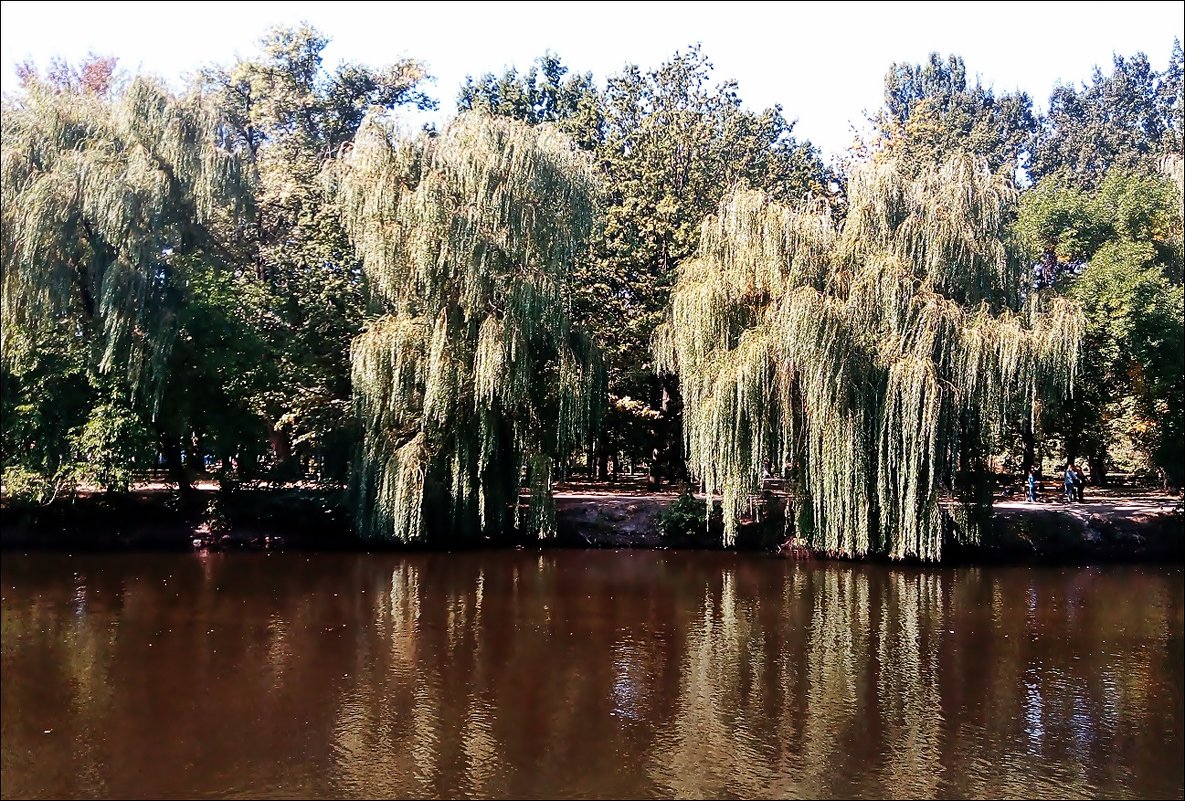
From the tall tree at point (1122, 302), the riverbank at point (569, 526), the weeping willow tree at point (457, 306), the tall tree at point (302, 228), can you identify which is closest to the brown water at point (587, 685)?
the riverbank at point (569, 526)

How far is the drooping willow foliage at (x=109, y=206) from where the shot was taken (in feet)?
75.3

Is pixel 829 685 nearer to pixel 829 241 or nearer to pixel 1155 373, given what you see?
pixel 829 241

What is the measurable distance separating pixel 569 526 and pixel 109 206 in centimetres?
1345

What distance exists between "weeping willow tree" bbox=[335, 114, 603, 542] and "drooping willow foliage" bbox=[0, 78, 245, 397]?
3.75 metres

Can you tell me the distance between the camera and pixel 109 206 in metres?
23.2

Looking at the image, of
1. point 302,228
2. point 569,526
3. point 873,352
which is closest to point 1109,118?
point 873,352

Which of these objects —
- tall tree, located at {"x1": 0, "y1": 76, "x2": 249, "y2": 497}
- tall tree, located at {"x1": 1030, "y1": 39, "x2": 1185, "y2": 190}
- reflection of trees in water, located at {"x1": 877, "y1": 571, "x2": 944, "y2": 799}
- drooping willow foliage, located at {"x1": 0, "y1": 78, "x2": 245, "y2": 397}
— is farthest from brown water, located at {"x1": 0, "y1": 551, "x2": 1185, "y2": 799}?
tall tree, located at {"x1": 1030, "y1": 39, "x2": 1185, "y2": 190}

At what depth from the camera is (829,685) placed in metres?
14.0

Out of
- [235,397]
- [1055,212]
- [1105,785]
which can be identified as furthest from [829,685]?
[1055,212]

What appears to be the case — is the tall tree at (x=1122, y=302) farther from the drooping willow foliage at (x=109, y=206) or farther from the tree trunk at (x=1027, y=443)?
the drooping willow foliage at (x=109, y=206)

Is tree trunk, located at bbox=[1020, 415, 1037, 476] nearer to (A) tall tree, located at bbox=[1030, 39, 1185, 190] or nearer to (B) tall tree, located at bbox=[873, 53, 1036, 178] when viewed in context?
(B) tall tree, located at bbox=[873, 53, 1036, 178]

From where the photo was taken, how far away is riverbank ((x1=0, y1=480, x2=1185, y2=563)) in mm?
24969

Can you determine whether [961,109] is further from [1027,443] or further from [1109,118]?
[1027,443]

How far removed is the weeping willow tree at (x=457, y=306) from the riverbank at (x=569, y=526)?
6.84ft
